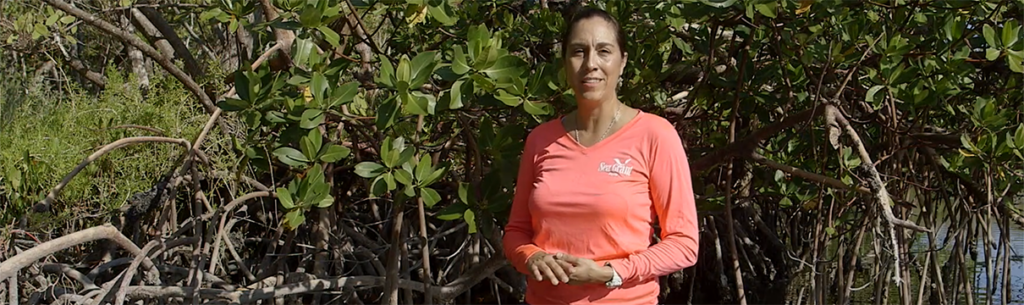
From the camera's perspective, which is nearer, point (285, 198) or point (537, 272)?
point (537, 272)

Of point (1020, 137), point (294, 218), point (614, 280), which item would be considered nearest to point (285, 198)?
point (294, 218)

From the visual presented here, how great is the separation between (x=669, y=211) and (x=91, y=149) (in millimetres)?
2058

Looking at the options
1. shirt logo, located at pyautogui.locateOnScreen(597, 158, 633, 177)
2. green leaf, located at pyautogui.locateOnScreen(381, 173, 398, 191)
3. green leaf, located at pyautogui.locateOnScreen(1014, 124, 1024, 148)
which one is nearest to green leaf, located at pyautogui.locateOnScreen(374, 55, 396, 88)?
green leaf, located at pyautogui.locateOnScreen(381, 173, 398, 191)

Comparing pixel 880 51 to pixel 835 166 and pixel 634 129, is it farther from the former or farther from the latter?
pixel 634 129

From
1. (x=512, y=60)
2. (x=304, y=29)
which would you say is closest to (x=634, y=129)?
(x=512, y=60)

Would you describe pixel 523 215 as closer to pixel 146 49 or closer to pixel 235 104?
pixel 235 104

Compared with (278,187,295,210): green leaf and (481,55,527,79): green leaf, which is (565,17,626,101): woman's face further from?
(278,187,295,210): green leaf

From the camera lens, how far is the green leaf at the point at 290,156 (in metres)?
2.13

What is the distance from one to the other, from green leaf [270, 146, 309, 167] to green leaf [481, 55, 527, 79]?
1.43 ft

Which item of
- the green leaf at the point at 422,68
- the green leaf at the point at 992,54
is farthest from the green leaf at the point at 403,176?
the green leaf at the point at 992,54

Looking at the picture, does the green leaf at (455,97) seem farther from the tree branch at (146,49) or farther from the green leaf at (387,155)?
the tree branch at (146,49)

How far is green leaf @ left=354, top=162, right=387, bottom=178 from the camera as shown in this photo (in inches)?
84.7

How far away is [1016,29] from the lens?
2287 millimetres

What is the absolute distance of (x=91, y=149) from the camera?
120 inches
